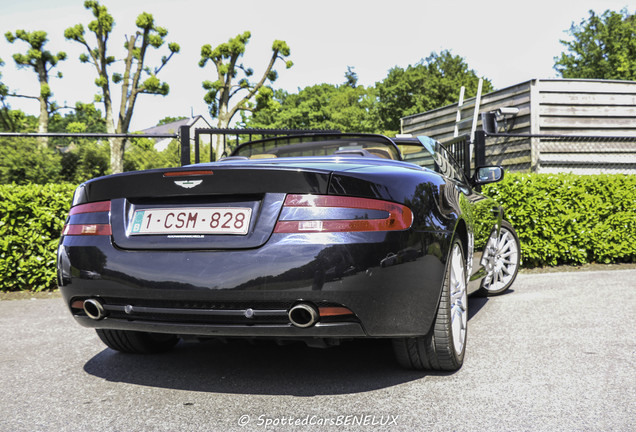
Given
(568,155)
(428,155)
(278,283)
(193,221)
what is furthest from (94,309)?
(568,155)

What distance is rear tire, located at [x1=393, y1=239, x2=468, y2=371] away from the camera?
3.09m

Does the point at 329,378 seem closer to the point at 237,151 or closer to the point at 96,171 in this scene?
the point at 237,151

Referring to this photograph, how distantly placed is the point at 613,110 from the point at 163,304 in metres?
13.1

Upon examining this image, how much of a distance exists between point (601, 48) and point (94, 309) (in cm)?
4054

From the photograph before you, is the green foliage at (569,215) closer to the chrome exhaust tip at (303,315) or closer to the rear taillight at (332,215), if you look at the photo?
the rear taillight at (332,215)

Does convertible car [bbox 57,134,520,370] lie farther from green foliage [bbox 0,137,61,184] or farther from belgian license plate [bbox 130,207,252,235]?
green foliage [bbox 0,137,61,184]

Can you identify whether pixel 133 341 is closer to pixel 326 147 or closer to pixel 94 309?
pixel 94 309

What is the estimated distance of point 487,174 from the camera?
532 cm

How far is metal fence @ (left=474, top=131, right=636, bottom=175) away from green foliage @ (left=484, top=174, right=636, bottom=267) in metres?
4.00

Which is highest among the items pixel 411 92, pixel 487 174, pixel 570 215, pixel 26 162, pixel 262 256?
pixel 411 92

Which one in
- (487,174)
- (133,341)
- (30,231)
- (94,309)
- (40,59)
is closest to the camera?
(94,309)

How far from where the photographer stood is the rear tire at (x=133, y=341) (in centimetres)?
369

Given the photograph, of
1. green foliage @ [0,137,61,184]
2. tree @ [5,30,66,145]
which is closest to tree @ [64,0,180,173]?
tree @ [5,30,66,145]

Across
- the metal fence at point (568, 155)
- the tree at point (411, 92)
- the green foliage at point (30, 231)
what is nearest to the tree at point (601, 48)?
the tree at point (411, 92)
